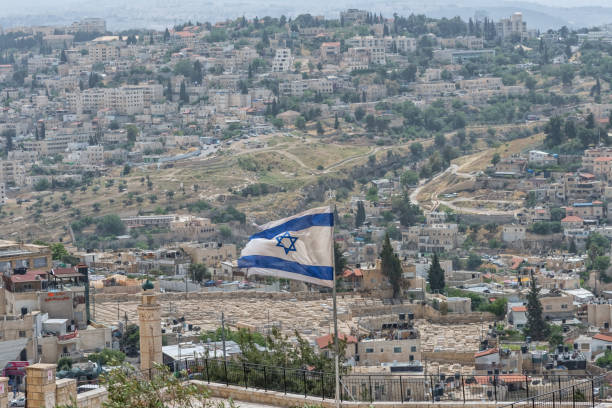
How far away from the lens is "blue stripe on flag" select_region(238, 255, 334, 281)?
51.2 feet

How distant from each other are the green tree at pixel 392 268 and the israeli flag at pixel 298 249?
114ft

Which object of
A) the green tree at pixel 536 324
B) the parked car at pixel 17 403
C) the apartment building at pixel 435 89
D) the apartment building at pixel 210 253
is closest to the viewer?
the parked car at pixel 17 403

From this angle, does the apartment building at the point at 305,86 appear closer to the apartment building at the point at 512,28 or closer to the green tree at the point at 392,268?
Result: the apartment building at the point at 512,28

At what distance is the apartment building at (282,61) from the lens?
427 feet

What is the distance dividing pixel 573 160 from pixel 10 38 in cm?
10360

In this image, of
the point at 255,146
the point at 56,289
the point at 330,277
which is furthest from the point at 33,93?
the point at 330,277

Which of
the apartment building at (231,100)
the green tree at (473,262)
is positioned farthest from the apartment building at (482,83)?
the green tree at (473,262)

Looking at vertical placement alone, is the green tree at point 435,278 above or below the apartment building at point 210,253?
above

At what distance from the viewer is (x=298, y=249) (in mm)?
15789

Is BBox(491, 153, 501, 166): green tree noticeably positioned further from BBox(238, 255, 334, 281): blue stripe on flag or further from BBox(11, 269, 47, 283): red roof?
BBox(238, 255, 334, 281): blue stripe on flag

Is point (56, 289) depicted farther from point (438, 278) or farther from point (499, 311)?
point (438, 278)

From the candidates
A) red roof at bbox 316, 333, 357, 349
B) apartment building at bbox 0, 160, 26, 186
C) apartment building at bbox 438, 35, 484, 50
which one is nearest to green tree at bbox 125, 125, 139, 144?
apartment building at bbox 0, 160, 26, 186

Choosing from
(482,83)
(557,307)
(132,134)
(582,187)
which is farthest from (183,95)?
(557,307)

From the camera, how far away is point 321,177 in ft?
304
